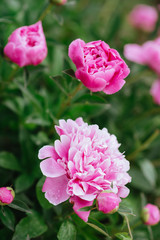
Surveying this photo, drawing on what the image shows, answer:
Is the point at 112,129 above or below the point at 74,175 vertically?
below

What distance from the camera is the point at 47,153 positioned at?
0.54m

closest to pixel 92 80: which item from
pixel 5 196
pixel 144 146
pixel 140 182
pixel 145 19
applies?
pixel 5 196

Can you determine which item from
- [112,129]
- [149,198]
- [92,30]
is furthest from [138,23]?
[149,198]

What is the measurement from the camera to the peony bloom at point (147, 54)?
3.45 feet

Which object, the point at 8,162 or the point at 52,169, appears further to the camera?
the point at 8,162

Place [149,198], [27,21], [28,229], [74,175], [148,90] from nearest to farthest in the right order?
[74,175], [28,229], [27,21], [149,198], [148,90]

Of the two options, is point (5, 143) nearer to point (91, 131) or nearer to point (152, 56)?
point (91, 131)

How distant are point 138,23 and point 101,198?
123cm

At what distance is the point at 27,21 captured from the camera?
89 centimetres

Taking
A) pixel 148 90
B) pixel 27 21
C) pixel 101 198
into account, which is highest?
pixel 27 21

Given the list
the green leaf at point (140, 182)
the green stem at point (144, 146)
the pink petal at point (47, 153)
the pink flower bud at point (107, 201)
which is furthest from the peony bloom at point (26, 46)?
the green leaf at point (140, 182)

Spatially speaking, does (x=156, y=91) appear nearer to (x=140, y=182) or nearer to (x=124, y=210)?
(x=140, y=182)

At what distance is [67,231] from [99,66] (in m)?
0.32

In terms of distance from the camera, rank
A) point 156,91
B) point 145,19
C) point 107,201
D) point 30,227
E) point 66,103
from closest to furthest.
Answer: point 107,201 < point 30,227 < point 66,103 < point 156,91 < point 145,19
